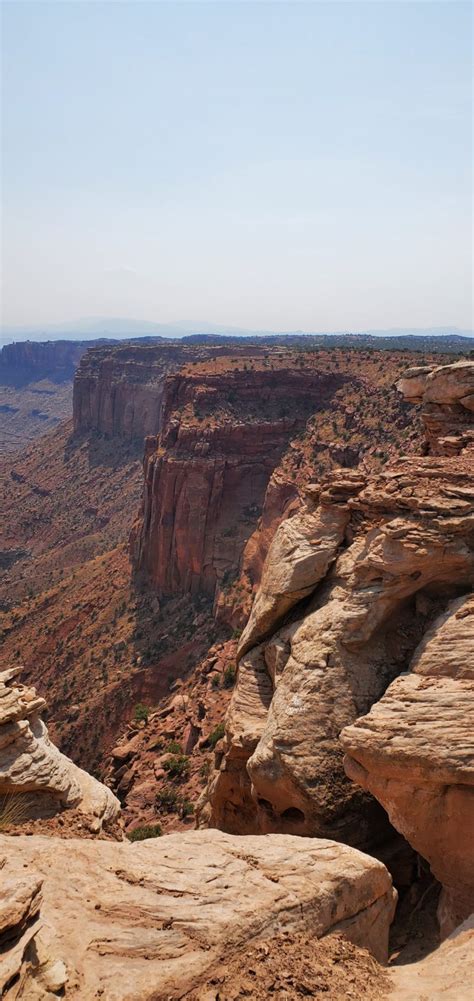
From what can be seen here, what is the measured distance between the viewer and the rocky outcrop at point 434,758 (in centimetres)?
1247

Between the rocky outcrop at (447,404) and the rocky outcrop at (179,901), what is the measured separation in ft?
40.7

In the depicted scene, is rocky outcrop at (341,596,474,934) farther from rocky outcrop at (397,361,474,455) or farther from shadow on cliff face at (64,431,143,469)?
shadow on cliff face at (64,431,143,469)

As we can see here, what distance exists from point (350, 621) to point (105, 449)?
123 meters

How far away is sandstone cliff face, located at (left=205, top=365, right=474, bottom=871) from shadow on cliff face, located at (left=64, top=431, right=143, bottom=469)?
110119mm

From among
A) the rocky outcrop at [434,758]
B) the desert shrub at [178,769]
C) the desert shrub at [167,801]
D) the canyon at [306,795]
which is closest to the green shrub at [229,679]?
the canyon at [306,795]

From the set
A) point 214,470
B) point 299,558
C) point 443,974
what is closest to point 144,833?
point 299,558

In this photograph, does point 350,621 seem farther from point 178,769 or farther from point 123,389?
point 123,389

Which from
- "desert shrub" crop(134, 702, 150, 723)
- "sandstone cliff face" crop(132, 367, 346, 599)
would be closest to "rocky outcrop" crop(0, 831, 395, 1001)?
"desert shrub" crop(134, 702, 150, 723)

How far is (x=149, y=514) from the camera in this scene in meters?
63.2

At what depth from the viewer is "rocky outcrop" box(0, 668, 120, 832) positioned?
15055 millimetres

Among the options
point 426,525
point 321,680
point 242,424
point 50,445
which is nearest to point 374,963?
point 321,680

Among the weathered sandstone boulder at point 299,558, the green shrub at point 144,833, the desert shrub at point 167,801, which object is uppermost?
the weathered sandstone boulder at point 299,558

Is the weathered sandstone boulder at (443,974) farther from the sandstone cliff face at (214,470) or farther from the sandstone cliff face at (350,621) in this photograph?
the sandstone cliff face at (214,470)

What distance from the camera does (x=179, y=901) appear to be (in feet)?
34.7
